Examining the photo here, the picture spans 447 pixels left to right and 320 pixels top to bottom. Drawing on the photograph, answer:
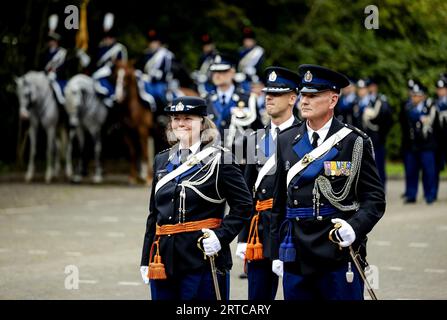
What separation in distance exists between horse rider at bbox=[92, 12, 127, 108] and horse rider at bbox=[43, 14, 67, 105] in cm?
75

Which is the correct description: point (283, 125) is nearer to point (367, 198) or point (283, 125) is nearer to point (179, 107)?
point (179, 107)

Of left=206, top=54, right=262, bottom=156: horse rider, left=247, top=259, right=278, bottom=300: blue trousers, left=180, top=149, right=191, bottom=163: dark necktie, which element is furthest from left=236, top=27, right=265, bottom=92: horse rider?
left=180, top=149, right=191, bottom=163: dark necktie

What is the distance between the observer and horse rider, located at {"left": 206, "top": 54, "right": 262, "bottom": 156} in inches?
500

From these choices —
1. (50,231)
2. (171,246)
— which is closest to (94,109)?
(50,231)

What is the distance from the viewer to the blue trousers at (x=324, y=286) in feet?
22.3

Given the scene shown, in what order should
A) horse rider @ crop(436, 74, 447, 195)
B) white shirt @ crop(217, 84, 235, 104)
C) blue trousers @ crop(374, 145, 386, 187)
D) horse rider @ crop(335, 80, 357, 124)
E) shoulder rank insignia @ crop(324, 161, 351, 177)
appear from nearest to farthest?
shoulder rank insignia @ crop(324, 161, 351, 177) < white shirt @ crop(217, 84, 235, 104) < horse rider @ crop(436, 74, 447, 195) < blue trousers @ crop(374, 145, 386, 187) < horse rider @ crop(335, 80, 357, 124)

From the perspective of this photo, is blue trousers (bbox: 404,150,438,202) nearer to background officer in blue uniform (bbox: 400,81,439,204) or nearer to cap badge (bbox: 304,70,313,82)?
background officer in blue uniform (bbox: 400,81,439,204)

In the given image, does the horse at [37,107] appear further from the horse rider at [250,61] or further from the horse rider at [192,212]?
the horse rider at [192,212]

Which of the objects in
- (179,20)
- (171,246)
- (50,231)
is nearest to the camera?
(171,246)

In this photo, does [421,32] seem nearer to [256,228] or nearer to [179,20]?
[179,20]

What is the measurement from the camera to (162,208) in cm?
733

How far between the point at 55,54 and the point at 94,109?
1.62m

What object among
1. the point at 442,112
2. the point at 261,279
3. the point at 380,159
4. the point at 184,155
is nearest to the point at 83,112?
the point at 380,159

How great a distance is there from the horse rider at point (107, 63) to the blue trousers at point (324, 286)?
17.6 metres
